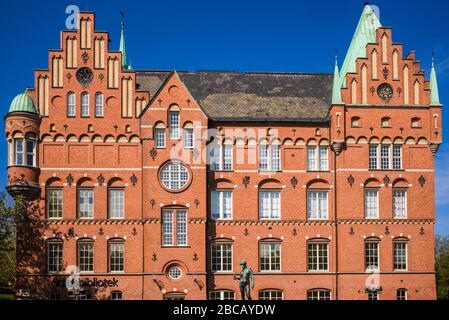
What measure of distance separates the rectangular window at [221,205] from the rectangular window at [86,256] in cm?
909

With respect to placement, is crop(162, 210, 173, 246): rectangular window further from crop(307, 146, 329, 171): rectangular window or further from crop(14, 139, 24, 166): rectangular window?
crop(307, 146, 329, 171): rectangular window

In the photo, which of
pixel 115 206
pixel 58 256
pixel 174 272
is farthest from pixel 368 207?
pixel 58 256

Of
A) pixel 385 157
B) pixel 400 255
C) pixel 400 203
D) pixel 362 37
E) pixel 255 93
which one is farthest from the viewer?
pixel 362 37

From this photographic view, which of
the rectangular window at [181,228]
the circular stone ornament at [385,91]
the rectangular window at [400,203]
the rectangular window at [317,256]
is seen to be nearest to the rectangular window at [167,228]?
the rectangular window at [181,228]

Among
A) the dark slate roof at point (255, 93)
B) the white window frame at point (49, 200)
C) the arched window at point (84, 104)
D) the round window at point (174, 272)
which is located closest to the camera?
the round window at point (174, 272)

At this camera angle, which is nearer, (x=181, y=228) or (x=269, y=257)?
(x=181, y=228)

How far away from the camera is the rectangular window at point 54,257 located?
44625 millimetres

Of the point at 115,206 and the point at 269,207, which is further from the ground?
the point at 115,206

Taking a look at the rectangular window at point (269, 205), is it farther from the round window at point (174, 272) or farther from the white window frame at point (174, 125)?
the white window frame at point (174, 125)

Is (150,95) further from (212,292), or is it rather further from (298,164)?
(212,292)

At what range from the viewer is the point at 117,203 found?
45688 millimetres

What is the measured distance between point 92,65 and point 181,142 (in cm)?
869

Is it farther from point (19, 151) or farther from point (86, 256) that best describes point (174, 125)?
point (86, 256)

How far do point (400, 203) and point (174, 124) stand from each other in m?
17.9
